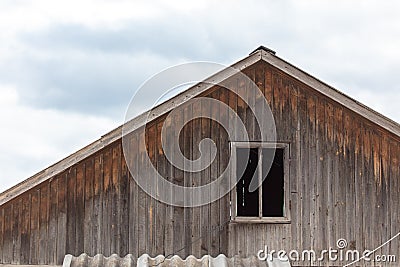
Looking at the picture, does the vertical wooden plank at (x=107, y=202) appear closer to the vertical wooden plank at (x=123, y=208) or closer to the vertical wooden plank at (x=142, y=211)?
the vertical wooden plank at (x=123, y=208)

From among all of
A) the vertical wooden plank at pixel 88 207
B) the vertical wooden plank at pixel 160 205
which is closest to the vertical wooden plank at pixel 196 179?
the vertical wooden plank at pixel 160 205

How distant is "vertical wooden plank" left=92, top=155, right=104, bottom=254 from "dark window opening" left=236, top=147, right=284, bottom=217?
2.12m

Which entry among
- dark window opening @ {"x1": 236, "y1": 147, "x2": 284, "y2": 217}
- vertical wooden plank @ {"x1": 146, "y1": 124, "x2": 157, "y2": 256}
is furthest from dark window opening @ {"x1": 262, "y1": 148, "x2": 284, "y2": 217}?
vertical wooden plank @ {"x1": 146, "y1": 124, "x2": 157, "y2": 256}

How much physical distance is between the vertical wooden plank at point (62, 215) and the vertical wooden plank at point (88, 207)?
0.29 meters

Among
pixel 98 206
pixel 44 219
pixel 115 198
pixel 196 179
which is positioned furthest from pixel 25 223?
pixel 196 179

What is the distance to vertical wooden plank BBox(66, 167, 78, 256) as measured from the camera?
1180cm

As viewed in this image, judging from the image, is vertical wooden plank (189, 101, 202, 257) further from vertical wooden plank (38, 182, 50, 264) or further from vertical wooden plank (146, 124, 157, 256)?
vertical wooden plank (38, 182, 50, 264)

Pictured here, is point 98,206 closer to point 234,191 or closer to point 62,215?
point 62,215

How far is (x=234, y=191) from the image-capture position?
39.9ft

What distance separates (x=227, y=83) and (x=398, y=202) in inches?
128

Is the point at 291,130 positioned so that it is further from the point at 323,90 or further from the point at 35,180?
the point at 35,180

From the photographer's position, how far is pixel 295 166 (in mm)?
12344

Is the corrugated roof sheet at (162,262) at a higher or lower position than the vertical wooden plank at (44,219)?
lower

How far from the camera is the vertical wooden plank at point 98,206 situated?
38.9 feet
